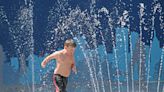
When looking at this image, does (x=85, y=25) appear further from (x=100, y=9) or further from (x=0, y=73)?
(x=0, y=73)

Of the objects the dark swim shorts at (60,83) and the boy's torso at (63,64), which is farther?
the boy's torso at (63,64)

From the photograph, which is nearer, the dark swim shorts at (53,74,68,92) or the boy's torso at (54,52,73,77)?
the dark swim shorts at (53,74,68,92)

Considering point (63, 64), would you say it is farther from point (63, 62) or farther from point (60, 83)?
point (60, 83)

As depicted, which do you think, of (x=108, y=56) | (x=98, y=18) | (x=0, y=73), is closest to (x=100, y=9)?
(x=98, y=18)

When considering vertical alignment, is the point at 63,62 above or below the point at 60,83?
above

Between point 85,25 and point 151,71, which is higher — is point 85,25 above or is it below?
above

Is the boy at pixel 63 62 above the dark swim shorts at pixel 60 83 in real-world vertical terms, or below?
above

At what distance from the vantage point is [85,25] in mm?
8953

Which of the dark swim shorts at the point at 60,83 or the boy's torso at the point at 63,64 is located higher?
the boy's torso at the point at 63,64

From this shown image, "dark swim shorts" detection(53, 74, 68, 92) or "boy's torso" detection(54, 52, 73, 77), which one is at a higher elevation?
"boy's torso" detection(54, 52, 73, 77)

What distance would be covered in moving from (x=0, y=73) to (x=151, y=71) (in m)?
2.75

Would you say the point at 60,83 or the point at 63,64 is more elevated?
the point at 63,64

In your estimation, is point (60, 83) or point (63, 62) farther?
point (63, 62)

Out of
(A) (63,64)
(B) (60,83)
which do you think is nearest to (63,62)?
(A) (63,64)
